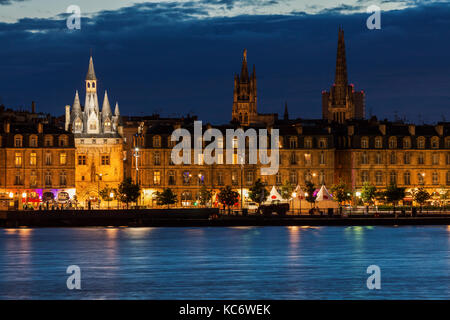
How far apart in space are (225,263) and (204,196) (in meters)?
42.8

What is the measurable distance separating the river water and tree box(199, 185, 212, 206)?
602 inches

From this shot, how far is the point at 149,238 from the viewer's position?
75812 mm

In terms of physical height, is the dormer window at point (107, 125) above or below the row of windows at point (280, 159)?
above

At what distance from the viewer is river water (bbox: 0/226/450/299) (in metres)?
45.2

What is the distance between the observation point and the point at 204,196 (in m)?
100

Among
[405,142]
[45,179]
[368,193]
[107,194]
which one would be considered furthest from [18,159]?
[405,142]

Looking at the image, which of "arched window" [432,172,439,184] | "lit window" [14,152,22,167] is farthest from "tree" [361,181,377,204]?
"lit window" [14,152,22,167]

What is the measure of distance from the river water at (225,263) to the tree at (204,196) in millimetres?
15278

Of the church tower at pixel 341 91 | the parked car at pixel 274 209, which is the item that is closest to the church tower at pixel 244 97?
the church tower at pixel 341 91

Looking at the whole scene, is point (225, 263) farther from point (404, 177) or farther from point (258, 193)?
point (404, 177)

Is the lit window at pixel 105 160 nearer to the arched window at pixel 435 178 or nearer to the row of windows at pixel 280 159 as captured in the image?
the row of windows at pixel 280 159

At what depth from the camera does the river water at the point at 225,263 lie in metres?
45.2
